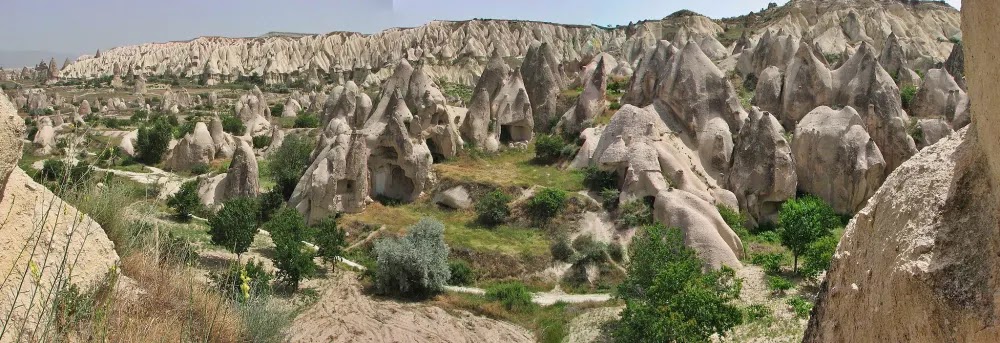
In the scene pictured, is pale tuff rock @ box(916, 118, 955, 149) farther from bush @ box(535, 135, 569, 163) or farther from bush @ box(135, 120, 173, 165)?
bush @ box(135, 120, 173, 165)

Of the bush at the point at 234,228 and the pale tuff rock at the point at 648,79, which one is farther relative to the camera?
the pale tuff rock at the point at 648,79

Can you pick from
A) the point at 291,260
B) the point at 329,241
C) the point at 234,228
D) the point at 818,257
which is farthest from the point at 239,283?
the point at 818,257

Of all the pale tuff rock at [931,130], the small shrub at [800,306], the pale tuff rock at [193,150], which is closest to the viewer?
the small shrub at [800,306]

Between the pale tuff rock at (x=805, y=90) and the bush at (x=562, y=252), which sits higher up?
the pale tuff rock at (x=805, y=90)

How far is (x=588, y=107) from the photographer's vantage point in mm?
34219

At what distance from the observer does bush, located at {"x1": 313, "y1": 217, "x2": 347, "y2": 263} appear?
21.6 m

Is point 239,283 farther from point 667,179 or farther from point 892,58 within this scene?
point 892,58

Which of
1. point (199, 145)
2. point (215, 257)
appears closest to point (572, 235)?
point (215, 257)

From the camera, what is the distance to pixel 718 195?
80.4 ft

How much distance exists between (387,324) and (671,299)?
7441 millimetres

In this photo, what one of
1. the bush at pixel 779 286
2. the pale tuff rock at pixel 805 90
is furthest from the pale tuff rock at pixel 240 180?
the pale tuff rock at pixel 805 90

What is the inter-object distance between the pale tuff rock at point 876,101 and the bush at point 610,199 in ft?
35.0

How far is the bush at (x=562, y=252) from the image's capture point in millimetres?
22766

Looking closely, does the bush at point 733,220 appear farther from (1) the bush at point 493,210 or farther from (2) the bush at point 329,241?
(2) the bush at point 329,241
